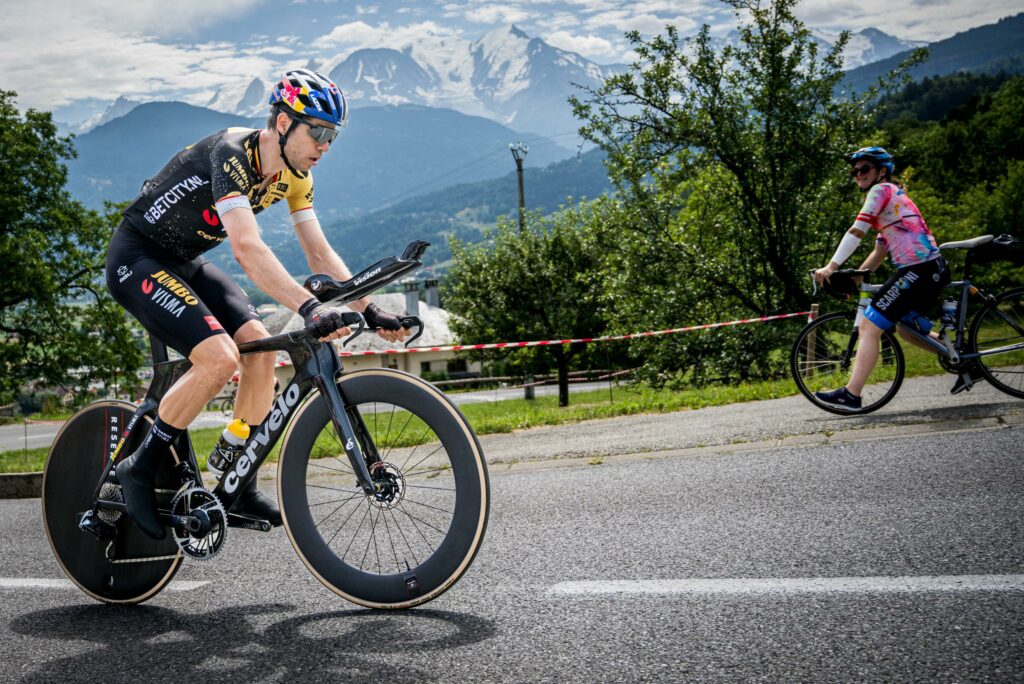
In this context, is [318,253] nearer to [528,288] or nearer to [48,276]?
[48,276]

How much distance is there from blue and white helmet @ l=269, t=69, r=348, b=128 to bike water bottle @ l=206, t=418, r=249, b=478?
1391 millimetres

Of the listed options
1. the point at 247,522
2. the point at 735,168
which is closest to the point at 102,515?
the point at 247,522

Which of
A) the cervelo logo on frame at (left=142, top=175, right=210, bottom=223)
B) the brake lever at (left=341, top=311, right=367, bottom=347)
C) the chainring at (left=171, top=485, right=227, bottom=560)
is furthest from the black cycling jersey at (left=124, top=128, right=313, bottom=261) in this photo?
the chainring at (left=171, top=485, right=227, bottom=560)

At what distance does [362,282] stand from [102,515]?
182 cm

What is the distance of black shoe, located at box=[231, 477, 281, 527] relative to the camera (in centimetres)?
366

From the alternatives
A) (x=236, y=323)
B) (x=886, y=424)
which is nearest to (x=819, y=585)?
(x=236, y=323)

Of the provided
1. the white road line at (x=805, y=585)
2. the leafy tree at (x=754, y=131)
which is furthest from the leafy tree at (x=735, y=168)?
the white road line at (x=805, y=585)

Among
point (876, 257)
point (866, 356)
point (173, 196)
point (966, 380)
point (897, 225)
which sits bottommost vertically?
point (966, 380)

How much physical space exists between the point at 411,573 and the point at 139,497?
1.34 meters

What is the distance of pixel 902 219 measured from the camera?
6945 millimetres

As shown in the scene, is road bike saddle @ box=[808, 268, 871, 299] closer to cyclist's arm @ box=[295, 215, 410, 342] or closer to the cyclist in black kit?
cyclist's arm @ box=[295, 215, 410, 342]

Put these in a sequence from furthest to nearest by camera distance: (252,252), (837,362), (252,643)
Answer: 1. (837,362)
2. (252,252)
3. (252,643)

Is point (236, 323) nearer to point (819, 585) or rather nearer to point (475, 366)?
point (819, 585)

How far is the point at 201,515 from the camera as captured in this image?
351 centimetres
